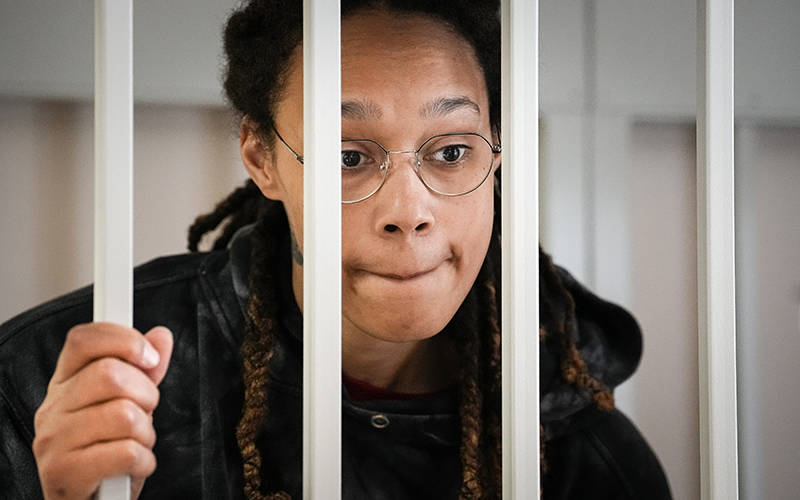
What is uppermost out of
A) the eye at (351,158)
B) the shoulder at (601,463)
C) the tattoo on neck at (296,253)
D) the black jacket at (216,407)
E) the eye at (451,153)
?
the eye at (451,153)

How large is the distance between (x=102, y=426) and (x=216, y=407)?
30cm

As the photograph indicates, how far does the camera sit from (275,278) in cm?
92

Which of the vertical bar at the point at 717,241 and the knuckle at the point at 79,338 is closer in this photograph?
the knuckle at the point at 79,338

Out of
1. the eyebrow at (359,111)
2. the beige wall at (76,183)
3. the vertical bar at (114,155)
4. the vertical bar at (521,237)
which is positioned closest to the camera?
the vertical bar at (114,155)

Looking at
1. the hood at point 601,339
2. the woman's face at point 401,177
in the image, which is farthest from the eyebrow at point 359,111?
the hood at point 601,339

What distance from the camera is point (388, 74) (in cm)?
81

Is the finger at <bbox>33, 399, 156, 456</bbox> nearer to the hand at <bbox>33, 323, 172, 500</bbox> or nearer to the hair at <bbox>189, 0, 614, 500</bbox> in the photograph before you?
the hand at <bbox>33, 323, 172, 500</bbox>

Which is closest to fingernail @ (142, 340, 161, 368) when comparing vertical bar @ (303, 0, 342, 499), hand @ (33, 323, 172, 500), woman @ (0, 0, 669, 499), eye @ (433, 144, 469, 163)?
hand @ (33, 323, 172, 500)

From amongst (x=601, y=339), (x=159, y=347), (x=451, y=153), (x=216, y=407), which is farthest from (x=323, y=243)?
(x=601, y=339)

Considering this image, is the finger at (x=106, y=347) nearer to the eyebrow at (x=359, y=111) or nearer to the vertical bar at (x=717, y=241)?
the eyebrow at (x=359, y=111)

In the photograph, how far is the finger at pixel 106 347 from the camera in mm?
560

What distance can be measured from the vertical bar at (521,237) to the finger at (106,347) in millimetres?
368

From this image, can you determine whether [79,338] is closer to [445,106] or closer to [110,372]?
[110,372]

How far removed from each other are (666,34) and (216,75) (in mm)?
1212
